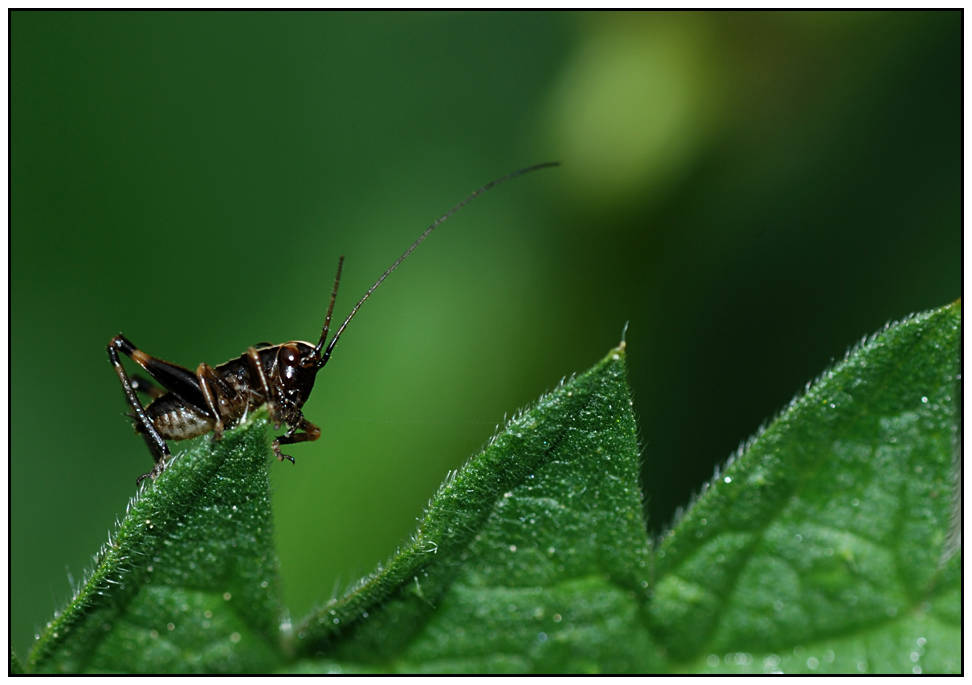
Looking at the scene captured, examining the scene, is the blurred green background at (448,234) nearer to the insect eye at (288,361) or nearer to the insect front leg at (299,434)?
the insect front leg at (299,434)

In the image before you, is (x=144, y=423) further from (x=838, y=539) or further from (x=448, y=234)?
(x=838, y=539)

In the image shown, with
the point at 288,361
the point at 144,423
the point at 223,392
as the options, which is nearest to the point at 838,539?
the point at 288,361

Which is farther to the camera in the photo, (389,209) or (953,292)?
(389,209)

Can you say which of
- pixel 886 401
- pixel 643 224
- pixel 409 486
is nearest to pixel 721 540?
pixel 886 401

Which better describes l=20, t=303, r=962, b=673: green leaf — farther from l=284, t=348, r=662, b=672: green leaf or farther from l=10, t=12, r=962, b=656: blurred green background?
l=10, t=12, r=962, b=656: blurred green background

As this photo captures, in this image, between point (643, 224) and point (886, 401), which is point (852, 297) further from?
point (886, 401)

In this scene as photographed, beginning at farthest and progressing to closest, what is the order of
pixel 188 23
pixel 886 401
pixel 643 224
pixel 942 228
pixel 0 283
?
pixel 188 23
pixel 643 224
pixel 942 228
pixel 0 283
pixel 886 401

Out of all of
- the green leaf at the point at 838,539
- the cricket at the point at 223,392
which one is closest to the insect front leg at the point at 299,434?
the cricket at the point at 223,392
